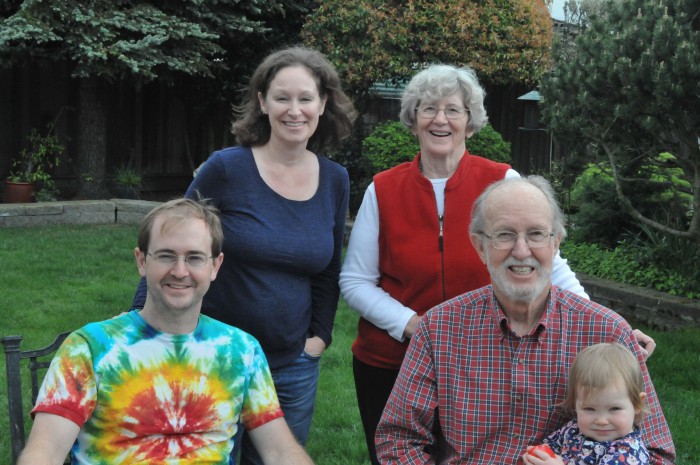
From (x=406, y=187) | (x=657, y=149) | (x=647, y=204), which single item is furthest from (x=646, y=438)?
(x=647, y=204)

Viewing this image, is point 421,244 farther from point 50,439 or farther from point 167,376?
point 50,439

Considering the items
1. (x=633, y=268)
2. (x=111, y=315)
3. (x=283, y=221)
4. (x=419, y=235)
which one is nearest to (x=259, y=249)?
(x=283, y=221)

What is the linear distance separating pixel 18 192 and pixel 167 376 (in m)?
9.10

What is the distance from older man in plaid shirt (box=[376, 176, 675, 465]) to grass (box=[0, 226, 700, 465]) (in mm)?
1776

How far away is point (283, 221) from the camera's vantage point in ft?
9.43

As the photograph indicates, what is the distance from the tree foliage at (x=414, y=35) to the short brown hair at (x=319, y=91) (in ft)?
22.4

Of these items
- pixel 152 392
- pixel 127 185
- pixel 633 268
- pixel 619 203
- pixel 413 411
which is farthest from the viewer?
pixel 127 185

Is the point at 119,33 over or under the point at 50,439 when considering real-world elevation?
over

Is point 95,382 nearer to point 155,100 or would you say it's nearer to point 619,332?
point 619,332

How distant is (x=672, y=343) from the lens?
19.5ft

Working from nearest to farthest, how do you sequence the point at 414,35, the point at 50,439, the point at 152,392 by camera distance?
1. the point at 50,439
2. the point at 152,392
3. the point at 414,35

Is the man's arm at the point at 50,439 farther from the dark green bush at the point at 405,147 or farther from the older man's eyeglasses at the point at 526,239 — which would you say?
the dark green bush at the point at 405,147

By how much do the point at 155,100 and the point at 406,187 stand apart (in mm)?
10719

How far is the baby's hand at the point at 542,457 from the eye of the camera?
2332 millimetres
